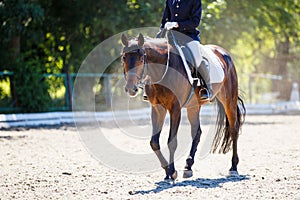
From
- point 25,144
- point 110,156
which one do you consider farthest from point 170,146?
point 25,144

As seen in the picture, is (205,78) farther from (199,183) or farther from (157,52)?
(199,183)

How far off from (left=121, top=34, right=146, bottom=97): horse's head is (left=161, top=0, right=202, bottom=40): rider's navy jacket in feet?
3.81

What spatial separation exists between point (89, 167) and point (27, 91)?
961cm

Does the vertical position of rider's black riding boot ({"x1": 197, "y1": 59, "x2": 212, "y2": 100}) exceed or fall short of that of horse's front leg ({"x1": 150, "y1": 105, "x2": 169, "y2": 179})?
it exceeds it

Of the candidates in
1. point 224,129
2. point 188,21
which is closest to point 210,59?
point 188,21

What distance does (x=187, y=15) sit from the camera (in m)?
6.94

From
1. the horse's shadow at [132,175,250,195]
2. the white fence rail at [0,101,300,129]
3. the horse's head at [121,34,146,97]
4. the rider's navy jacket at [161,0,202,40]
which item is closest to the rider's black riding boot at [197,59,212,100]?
the rider's navy jacket at [161,0,202,40]

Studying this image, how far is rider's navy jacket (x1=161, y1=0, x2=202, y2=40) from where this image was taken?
6.86m

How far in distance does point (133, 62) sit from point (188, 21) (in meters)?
1.45

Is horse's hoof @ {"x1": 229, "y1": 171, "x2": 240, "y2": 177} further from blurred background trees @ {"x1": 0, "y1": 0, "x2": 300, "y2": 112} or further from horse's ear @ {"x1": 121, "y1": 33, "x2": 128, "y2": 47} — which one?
blurred background trees @ {"x1": 0, "y1": 0, "x2": 300, "y2": 112}

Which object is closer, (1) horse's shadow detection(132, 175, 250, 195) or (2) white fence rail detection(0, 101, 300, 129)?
(1) horse's shadow detection(132, 175, 250, 195)

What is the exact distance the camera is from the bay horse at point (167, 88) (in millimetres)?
5783

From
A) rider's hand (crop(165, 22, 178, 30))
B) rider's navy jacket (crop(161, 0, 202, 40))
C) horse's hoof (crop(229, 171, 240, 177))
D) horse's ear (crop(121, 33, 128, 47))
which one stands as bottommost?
horse's hoof (crop(229, 171, 240, 177))

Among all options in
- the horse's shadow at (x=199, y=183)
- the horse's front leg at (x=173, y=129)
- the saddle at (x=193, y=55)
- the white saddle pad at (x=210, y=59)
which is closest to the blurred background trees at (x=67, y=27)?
the white saddle pad at (x=210, y=59)
